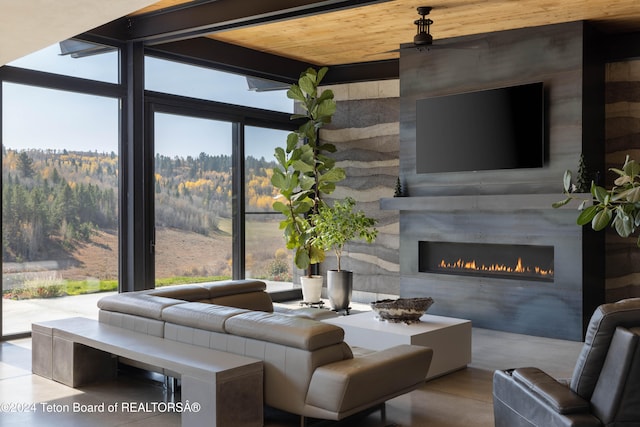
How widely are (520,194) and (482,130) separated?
34.4 inches

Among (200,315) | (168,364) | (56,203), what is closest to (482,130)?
(200,315)

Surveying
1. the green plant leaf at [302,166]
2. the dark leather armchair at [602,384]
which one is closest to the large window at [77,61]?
the green plant leaf at [302,166]

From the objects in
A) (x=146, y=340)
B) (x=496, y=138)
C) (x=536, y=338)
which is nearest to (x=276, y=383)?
(x=146, y=340)

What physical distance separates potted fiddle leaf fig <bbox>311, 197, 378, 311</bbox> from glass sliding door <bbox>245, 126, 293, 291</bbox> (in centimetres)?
95

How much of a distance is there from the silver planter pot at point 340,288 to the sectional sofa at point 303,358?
12.2ft

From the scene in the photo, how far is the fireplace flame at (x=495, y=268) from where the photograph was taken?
679cm

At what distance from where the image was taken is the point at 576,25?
21.0 ft

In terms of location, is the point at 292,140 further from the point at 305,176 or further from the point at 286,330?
the point at 286,330

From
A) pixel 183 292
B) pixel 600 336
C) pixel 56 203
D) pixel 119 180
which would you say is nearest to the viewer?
pixel 600 336

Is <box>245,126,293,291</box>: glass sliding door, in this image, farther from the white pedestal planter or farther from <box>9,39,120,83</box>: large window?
<box>9,39,120,83</box>: large window

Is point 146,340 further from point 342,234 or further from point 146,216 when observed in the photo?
point 342,234

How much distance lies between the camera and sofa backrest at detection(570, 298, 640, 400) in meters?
2.62

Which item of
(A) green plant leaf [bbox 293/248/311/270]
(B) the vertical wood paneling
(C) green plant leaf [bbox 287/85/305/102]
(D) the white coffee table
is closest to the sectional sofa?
(D) the white coffee table

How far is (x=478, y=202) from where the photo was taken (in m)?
6.88
